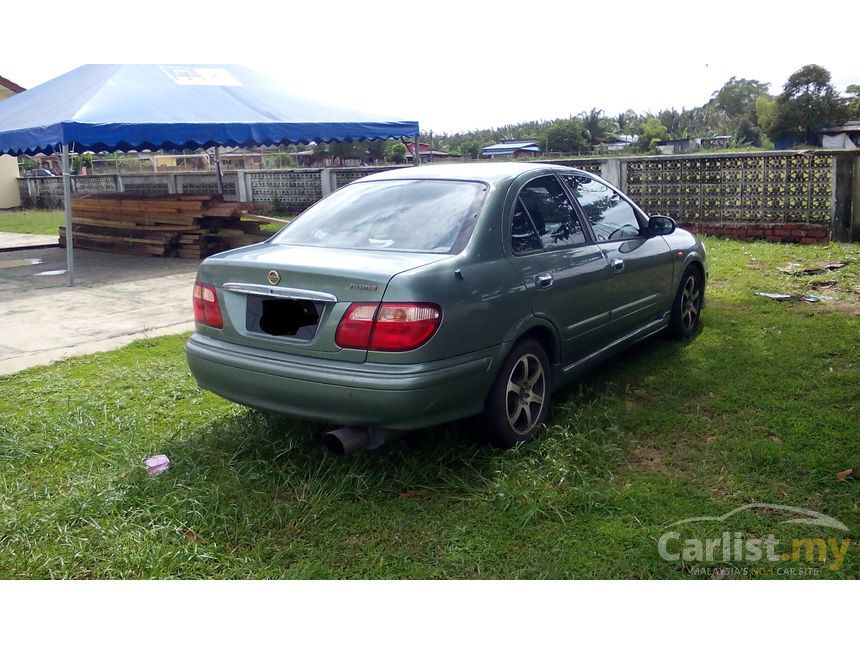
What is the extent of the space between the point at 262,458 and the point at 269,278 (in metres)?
1.02

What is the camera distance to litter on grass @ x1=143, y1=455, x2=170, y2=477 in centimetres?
419

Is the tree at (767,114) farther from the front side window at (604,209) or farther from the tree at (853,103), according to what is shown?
the front side window at (604,209)

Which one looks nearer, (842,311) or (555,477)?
(555,477)

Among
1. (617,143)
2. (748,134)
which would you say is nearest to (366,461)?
(617,143)

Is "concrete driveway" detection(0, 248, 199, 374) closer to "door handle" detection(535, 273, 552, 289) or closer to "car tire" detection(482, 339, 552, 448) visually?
"car tire" detection(482, 339, 552, 448)

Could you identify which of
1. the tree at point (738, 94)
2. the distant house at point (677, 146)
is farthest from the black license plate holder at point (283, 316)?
the tree at point (738, 94)

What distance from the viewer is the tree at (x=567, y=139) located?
7875 cm

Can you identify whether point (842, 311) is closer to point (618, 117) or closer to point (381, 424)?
point (381, 424)

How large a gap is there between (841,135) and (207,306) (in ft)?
224

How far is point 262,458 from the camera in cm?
426

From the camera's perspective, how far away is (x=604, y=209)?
17.8 feet

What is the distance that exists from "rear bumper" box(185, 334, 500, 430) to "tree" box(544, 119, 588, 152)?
77.3m

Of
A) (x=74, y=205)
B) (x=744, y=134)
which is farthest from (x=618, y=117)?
(x=74, y=205)

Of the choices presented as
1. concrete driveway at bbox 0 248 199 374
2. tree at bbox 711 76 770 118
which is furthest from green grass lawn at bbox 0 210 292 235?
tree at bbox 711 76 770 118
